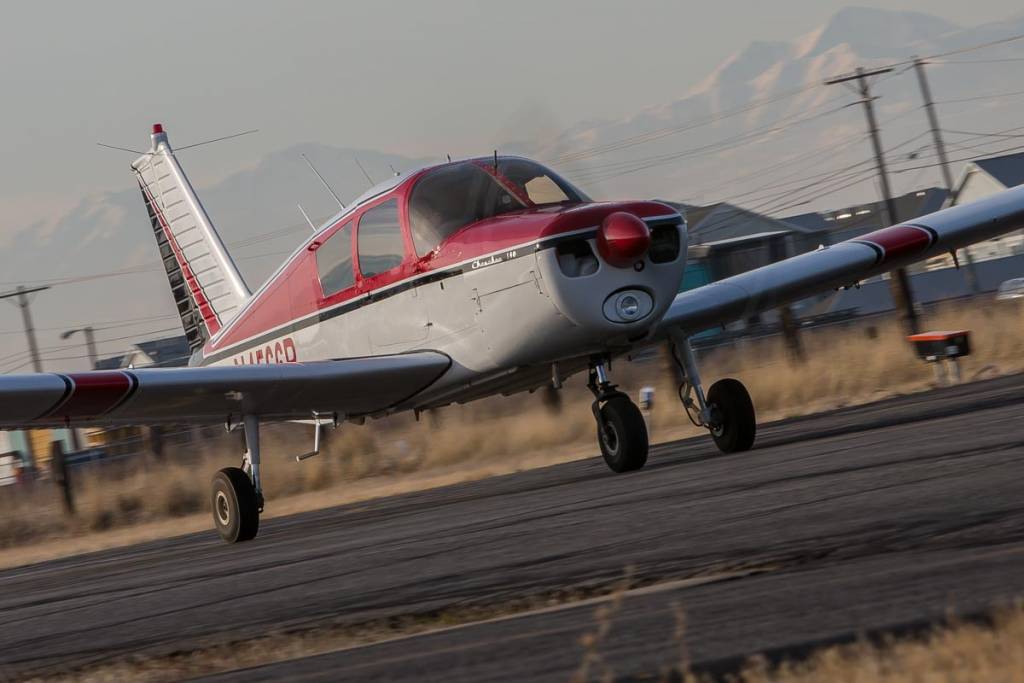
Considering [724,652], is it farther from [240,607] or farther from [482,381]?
[482,381]

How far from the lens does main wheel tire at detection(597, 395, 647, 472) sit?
1074cm

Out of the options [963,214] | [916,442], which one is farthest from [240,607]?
[963,214]

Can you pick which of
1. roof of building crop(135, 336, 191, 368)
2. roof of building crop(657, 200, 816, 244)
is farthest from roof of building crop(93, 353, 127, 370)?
roof of building crop(657, 200, 816, 244)

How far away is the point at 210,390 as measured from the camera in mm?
11531

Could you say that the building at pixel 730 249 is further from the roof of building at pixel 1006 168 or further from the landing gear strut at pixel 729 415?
the landing gear strut at pixel 729 415

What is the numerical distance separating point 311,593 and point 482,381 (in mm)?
5061

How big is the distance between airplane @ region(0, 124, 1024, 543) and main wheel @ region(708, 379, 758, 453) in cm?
2

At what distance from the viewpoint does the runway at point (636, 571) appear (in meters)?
4.07

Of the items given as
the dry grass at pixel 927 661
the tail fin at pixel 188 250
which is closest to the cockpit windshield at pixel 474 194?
the tail fin at pixel 188 250

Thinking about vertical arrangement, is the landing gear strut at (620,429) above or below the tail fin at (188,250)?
below

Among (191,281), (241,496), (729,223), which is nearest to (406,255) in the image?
(241,496)

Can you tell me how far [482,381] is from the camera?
1158 cm

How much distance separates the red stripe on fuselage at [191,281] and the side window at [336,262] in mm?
3854

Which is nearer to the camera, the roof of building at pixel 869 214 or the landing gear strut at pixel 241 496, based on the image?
the landing gear strut at pixel 241 496
